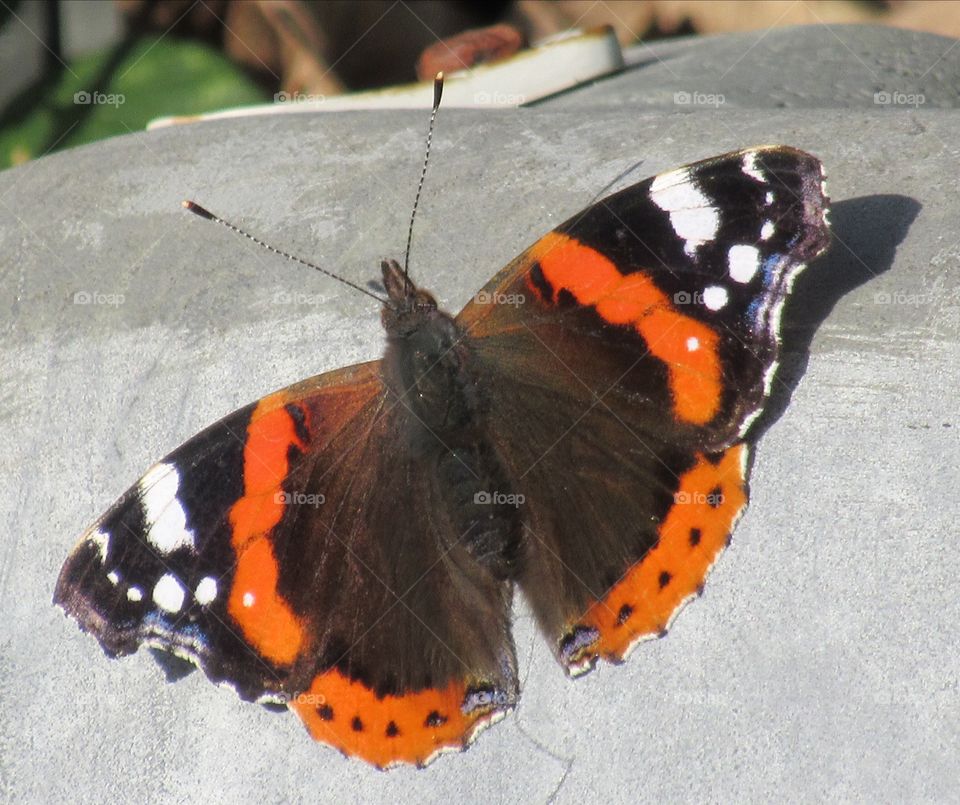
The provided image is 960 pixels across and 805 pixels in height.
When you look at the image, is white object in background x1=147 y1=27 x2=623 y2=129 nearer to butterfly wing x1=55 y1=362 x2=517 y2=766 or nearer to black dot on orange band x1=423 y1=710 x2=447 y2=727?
butterfly wing x1=55 y1=362 x2=517 y2=766

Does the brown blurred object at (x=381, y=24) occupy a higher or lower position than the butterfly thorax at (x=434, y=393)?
lower

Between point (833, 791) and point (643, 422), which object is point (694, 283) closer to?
point (643, 422)

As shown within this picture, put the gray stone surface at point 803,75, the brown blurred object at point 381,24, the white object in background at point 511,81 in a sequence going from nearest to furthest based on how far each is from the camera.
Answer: the gray stone surface at point 803,75 < the white object in background at point 511,81 < the brown blurred object at point 381,24

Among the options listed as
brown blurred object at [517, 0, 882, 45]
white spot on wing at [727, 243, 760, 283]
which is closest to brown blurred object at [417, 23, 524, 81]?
brown blurred object at [517, 0, 882, 45]

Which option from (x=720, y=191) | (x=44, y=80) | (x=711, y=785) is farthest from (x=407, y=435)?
(x=44, y=80)

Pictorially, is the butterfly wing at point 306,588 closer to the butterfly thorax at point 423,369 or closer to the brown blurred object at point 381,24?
the butterfly thorax at point 423,369

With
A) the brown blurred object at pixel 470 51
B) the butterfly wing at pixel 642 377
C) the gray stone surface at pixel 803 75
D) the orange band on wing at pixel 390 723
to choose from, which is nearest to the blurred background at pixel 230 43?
the brown blurred object at pixel 470 51
